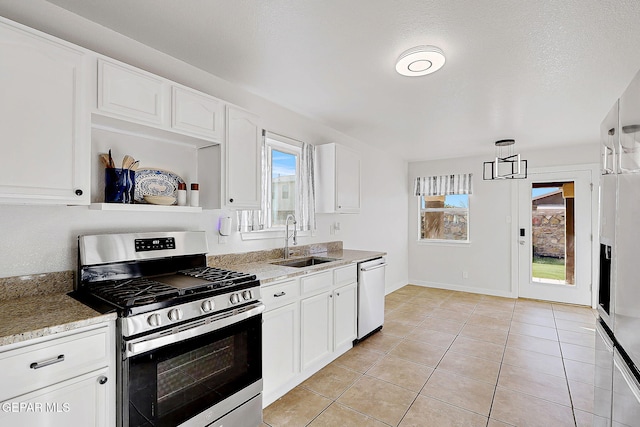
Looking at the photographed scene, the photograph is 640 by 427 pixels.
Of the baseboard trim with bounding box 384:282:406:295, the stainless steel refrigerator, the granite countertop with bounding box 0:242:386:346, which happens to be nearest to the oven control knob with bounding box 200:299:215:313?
the granite countertop with bounding box 0:242:386:346

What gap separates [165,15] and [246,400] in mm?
2329

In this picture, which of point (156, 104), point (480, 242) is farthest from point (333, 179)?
point (480, 242)

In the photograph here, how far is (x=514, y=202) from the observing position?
203 inches

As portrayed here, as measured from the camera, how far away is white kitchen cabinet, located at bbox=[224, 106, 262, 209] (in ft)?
7.56

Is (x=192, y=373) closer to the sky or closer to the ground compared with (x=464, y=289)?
closer to the sky

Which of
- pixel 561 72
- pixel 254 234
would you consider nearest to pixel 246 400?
pixel 254 234

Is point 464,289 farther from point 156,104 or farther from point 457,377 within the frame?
point 156,104

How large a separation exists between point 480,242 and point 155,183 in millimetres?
5199

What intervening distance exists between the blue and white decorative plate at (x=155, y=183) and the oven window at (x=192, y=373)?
101cm

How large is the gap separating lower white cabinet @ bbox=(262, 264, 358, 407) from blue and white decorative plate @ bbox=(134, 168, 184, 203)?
970 millimetres

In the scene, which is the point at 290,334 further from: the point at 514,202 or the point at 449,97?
the point at 514,202

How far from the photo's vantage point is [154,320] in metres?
1.47

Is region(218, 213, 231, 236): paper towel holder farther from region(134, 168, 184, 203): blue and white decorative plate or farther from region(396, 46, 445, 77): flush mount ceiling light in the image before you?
region(396, 46, 445, 77): flush mount ceiling light

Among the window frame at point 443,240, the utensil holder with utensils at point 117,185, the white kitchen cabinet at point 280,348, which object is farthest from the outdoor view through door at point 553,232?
the utensil holder with utensils at point 117,185
